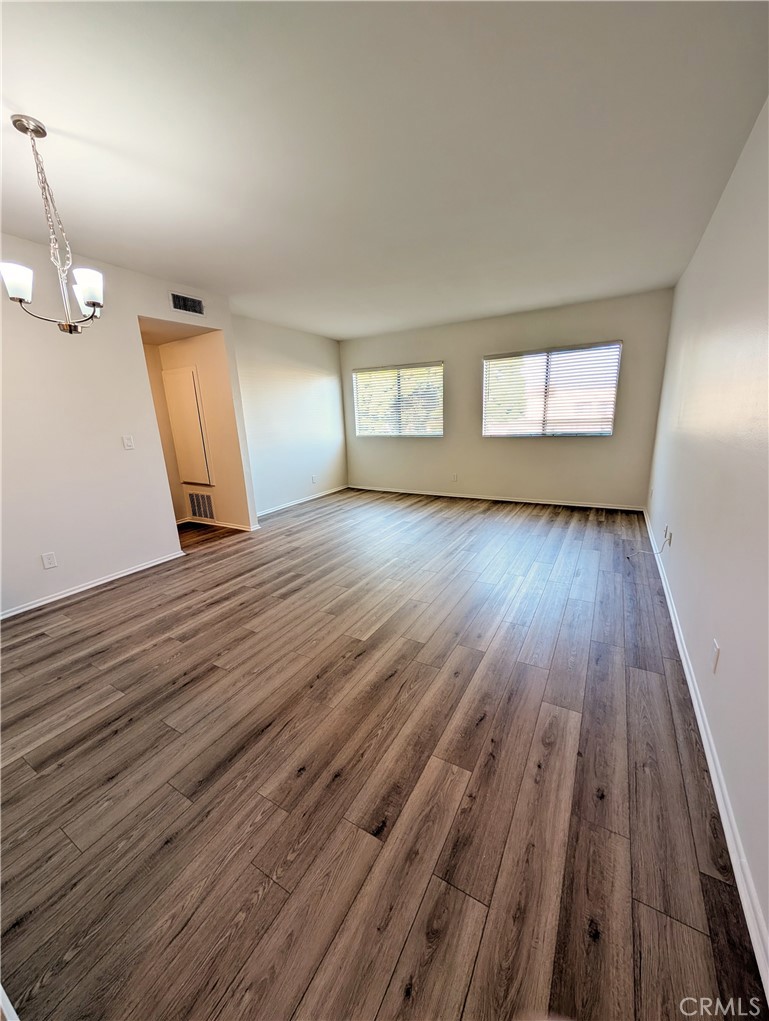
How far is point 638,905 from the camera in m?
1.01

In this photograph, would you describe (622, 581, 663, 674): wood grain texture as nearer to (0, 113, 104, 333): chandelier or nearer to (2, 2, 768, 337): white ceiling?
(2, 2, 768, 337): white ceiling

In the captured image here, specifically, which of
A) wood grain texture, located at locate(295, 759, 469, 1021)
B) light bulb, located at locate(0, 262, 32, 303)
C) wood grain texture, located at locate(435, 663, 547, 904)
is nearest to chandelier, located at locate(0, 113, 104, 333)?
light bulb, located at locate(0, 262, 32, 303)

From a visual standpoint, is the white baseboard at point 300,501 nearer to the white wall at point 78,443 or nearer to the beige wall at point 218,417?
the beige wall at point 218,417

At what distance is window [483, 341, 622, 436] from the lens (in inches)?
177

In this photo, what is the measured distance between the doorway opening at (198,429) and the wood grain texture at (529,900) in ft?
12.8

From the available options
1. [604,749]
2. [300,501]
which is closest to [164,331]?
[300,501]

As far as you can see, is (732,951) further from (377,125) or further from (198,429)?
(198,429)

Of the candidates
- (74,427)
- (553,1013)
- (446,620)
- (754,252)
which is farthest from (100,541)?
(754,252)

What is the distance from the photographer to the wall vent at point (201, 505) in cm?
496

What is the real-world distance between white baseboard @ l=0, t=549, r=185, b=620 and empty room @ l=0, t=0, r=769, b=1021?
0.07 feet

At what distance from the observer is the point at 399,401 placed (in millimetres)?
5898

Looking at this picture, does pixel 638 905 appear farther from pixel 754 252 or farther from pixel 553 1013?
pixel 754 252

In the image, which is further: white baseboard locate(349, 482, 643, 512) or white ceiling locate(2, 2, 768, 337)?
white baseboard locate(349, 482, 643, 512)

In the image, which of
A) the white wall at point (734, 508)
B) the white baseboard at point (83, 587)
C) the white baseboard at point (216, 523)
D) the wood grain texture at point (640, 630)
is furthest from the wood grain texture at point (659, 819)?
the white baseboard at point (216, 523)
